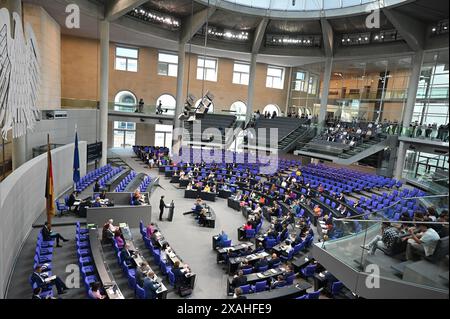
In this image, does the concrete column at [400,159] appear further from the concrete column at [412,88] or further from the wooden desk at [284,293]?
the wooden desk at [284,293]

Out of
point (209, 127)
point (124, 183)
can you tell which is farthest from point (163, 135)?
point (124, 183)

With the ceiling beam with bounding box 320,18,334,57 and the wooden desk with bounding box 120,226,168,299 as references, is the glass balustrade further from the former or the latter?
the ceiling beam with bounding box 320,18,334,57

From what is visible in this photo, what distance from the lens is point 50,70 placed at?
1748 centimetres

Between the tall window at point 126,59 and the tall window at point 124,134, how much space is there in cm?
514

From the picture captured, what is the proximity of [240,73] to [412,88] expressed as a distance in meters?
16.6

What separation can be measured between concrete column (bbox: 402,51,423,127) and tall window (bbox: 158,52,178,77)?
66.4 feet

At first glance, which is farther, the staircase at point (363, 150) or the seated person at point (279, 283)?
the staircase at point (363, 150)

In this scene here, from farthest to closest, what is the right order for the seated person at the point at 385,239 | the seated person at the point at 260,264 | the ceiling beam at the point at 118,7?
the ceiling beam at the point at 118,7 < the seated person at the point at 260,264 < the seated person at the point at 385,239

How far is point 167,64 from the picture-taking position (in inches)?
1172

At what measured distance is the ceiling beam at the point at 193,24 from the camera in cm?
2189

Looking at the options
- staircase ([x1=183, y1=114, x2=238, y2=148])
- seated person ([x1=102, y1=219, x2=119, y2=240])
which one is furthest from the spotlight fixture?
seated person ([x1=102, y1=219, x2=119, y2=240])

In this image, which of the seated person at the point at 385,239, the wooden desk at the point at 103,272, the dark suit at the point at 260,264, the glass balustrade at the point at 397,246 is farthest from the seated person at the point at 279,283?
the wooden desk at the point at 103,272

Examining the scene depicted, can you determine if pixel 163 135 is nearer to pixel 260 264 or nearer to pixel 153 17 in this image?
pixel 153 17

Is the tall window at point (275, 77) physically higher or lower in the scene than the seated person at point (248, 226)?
higher
